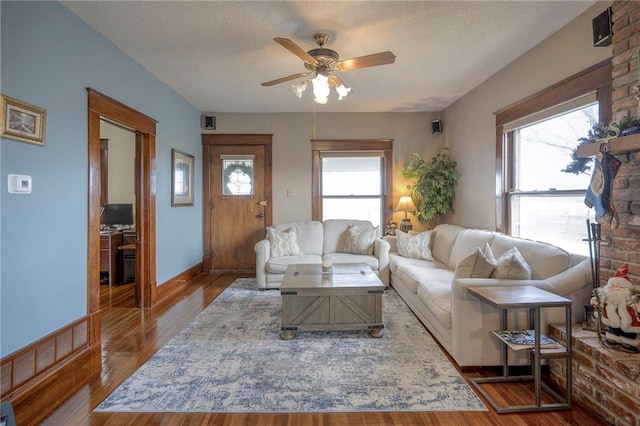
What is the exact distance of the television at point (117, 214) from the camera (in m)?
5.23

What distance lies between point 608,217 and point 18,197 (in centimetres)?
374

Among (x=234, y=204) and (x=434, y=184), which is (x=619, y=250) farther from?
(x=234, y=204)

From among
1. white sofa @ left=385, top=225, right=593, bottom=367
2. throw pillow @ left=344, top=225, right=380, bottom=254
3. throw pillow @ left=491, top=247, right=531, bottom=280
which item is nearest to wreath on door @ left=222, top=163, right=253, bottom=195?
throw pillow @ left=344, top=225, right=380, bottom=254

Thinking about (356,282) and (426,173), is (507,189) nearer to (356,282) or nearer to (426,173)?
(426,173)

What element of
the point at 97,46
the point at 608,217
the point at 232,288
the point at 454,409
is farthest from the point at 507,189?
the point at 97,46

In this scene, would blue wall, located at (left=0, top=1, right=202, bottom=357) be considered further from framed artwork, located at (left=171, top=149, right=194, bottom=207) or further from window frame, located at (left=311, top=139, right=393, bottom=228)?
window frame, located at (left=311, top=139, right=393, bottom=228)

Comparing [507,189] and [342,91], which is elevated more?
[342,91]

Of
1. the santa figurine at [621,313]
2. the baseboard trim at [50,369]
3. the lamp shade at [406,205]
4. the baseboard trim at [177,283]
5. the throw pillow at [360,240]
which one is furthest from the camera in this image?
the lamp shade at [406,205]

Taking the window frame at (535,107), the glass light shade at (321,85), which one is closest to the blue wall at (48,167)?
the glass light shade at (321,85)

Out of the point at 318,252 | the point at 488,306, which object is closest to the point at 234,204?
the point at 318,252

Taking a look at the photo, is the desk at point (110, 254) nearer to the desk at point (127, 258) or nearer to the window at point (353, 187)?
the desk at point (127, 258)

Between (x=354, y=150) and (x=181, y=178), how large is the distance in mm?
2778

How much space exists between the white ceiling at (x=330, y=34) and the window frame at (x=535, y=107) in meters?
0.50

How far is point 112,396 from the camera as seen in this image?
202 cm
